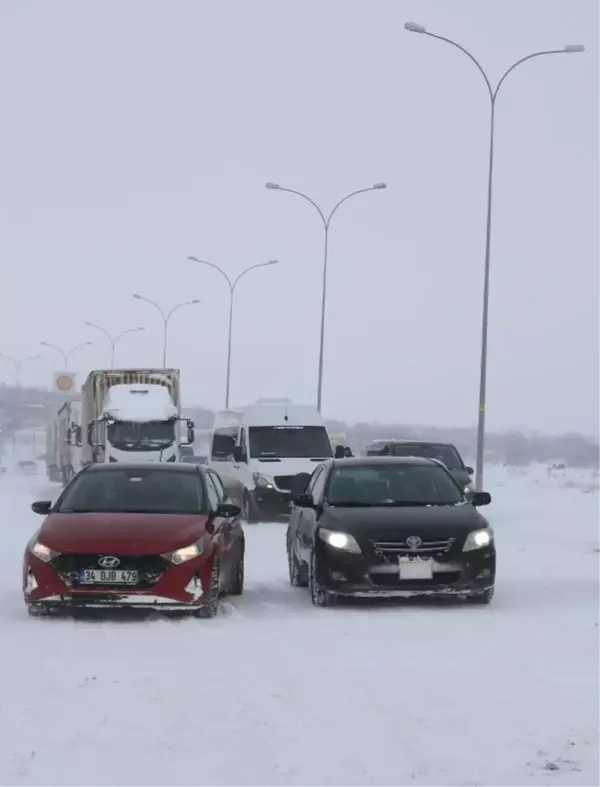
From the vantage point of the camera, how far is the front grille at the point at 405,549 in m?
13.4

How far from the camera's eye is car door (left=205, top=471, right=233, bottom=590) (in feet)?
43.7

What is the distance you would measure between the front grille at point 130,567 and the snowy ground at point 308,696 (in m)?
0.34

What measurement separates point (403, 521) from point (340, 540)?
0.60 metres

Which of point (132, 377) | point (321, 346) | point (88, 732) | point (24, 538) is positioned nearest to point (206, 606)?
point (88, 732)

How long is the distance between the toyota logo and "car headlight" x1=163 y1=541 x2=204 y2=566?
416 mm

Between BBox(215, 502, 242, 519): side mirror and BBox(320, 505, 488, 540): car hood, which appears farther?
BBox(215, 502, 242, 519): side mirror

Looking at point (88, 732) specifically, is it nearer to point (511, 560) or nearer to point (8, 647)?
point (8, 647)

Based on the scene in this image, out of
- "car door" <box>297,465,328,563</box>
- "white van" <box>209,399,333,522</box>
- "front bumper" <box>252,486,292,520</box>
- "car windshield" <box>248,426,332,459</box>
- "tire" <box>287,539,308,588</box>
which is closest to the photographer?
"car door" <box>297,465,328,563</box>

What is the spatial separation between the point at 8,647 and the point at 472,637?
3466 millimetres

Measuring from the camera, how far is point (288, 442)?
30.3m

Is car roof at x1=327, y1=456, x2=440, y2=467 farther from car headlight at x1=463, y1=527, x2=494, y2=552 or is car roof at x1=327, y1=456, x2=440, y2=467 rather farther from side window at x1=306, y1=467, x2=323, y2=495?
car headlight at x1=463, y1=527, x2=494, y2=552

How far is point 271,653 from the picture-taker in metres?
10.6

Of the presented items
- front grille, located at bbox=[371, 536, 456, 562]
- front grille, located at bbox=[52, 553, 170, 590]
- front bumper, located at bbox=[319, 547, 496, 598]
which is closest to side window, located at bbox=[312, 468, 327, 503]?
front bumper, located at bbox=[319, 547, 496, 598]

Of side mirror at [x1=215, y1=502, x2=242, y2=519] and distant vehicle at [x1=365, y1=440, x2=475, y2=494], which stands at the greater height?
side mirror at [x1=215, y1=502, x2=242, y2=519]
